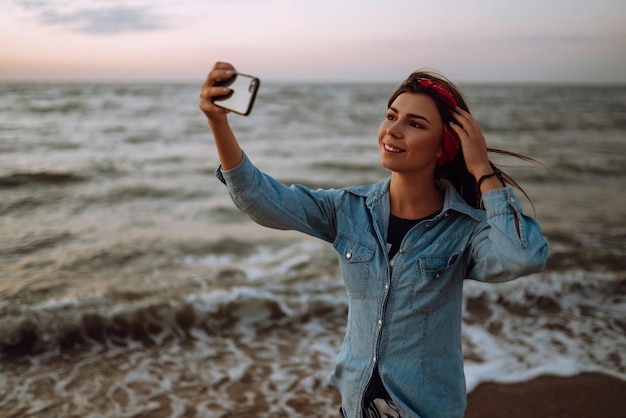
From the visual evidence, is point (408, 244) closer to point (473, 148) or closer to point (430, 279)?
point (430, 279)

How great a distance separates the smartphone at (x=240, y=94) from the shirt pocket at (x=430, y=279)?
3.05 feet

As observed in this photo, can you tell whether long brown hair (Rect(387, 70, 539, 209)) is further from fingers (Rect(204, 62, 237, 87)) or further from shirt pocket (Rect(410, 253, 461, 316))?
fingers (Rect(204, 62, 237, 87))

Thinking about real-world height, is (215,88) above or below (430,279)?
above

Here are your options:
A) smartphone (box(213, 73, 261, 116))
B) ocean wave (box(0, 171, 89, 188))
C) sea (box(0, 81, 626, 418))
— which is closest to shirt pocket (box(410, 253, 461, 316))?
sea (box(0, 81, 626, 418))

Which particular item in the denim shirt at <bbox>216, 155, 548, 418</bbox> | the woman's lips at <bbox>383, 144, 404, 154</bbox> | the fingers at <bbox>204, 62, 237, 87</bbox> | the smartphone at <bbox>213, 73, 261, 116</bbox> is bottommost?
the denim shirt at <bbox>216, 155, 548, 418</bbox>

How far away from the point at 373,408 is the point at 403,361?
0.23 meters

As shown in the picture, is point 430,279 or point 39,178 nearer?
point 430,279

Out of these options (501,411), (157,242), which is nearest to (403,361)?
(501,411)

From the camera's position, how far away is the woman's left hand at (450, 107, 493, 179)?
2.04 metres

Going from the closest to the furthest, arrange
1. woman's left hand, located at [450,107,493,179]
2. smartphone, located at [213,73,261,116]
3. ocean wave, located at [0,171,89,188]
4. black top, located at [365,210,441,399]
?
smartphone, located at [213,73,261,116]
woman's left hand, located at [450,107,493,179]
black top, located at [365,210,441,399]
ocean wave, located at [0,171,89,188]

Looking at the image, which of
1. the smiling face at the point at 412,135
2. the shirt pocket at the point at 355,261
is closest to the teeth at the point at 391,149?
the smiling face at the point at 412,135

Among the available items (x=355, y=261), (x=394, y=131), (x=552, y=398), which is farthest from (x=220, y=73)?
(x=552, y=398)

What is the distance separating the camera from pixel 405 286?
6.98 feet

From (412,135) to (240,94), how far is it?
796 millimetres
